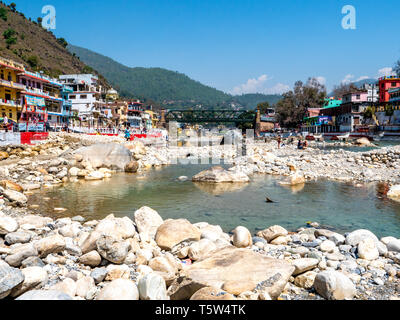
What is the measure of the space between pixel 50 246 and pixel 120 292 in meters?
2.60

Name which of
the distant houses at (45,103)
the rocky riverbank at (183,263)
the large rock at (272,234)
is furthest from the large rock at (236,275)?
the distant houses at (45,103)

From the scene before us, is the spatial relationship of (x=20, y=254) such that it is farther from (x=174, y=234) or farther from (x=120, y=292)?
(x=174, y=234)

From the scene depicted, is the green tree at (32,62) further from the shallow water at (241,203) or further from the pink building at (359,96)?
the pink building at (359,96)

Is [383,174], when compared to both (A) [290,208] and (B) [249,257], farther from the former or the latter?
(B) [249,257]

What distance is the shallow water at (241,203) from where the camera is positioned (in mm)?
11250

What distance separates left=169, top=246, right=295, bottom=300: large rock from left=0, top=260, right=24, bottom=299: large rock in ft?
7.99

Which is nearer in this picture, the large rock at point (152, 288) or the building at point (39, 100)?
the large rock at point (152, 288)

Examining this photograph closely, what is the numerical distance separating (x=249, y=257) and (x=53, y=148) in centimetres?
2750

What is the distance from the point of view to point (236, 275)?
555 centimetres

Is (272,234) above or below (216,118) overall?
below

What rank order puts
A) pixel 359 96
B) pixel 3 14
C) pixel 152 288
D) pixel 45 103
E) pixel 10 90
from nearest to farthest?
pixel 152 288, pixel 10 90, pixel 45 103, pixel 359 96, pixel 3 14

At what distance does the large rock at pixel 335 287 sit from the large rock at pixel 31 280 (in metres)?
4.86

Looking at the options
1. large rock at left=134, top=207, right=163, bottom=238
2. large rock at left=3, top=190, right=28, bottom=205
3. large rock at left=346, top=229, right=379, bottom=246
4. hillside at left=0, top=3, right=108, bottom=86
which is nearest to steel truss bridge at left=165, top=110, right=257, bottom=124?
hillside at left=0, top=3, right=108, bottom=86

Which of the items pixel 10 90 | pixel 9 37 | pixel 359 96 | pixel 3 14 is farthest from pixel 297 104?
pixel 3 14
